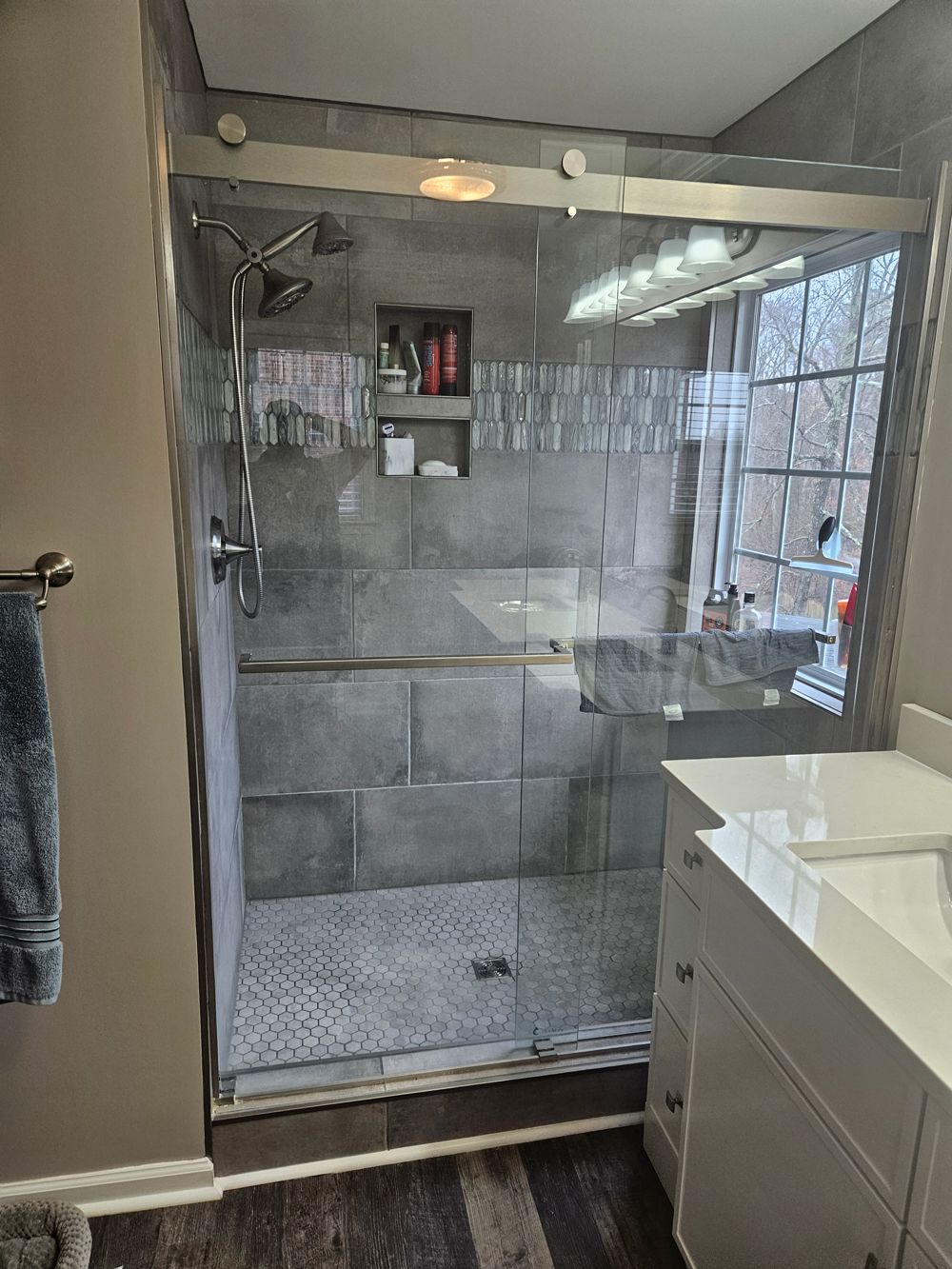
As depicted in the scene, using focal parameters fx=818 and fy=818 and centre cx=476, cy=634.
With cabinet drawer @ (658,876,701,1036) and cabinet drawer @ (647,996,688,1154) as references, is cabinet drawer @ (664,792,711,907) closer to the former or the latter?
cabinet drawer @ (658,876,701,1036)

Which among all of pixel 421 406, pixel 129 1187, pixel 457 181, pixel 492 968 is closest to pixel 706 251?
pixel 457 181

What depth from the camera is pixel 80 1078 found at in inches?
64.2

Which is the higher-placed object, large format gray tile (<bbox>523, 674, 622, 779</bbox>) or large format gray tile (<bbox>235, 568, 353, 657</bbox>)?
large format gray tile (<bbox>235, 568, 353, 657</bbox>)

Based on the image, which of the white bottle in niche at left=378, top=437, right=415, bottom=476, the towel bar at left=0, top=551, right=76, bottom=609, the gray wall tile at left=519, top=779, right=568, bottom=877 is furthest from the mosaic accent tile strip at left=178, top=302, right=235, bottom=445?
the gray wall tile at left=519, top=779, right=568, bottom=877

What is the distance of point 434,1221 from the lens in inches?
65.3

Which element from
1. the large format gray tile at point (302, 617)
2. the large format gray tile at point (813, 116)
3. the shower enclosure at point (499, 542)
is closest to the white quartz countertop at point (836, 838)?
the shower enclosure at point (499, 542)

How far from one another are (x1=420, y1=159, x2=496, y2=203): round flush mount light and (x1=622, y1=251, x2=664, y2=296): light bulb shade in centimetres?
33

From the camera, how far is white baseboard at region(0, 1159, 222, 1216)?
1.65 meters

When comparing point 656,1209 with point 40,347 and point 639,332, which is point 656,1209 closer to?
point 639,332

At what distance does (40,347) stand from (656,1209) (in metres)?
2.02

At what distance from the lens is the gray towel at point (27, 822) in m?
1.36

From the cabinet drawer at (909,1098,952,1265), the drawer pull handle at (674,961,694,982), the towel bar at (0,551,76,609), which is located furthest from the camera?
the drawer pull handle at (674,961,694,982)

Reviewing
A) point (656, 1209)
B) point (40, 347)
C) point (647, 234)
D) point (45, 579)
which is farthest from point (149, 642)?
point (656, 1209)

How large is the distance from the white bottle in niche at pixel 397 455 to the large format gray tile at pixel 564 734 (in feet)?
2.17
